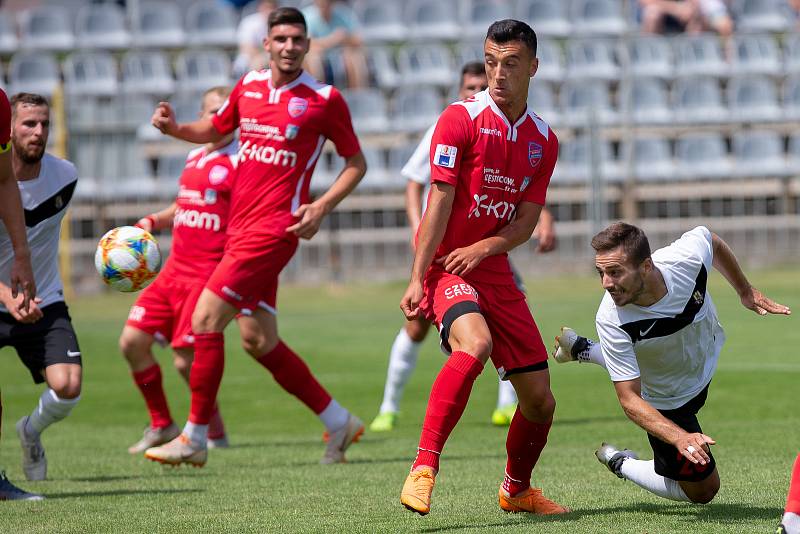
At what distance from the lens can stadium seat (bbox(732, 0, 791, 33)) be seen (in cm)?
2344

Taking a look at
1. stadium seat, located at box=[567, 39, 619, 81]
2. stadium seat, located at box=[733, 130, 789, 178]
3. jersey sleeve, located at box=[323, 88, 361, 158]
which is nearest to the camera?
jersey sleeve, located at box=[323, 88, 361, 158]

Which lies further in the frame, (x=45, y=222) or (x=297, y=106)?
(x=297, y=106)

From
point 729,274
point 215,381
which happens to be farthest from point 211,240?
point 729,274

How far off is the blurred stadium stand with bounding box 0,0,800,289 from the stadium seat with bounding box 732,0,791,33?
0.07m

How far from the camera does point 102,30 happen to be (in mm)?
22328

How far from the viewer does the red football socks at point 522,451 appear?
5.52 metres

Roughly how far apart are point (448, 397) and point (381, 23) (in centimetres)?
1837

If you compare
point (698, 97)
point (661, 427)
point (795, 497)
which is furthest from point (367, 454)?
point (698, 97)

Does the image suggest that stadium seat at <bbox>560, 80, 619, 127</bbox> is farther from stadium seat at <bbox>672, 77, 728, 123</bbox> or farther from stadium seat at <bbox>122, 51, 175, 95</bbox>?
stadium seat at <bbox>122, 51, 175, 95</bbox>

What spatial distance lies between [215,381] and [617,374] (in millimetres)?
2887

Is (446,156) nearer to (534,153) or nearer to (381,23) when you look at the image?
(534,153)

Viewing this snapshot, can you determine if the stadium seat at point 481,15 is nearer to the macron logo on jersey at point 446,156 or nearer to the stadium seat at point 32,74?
the stadium seat at point 32,74

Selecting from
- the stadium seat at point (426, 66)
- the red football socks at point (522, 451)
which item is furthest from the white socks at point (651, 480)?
the stadium seat at point (426, 66)

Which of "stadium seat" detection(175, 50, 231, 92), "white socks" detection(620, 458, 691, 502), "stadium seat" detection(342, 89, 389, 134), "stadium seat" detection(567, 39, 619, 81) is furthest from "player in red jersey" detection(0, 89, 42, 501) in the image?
"stadium seat" detection(567, 39, 619, 81)
